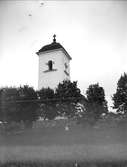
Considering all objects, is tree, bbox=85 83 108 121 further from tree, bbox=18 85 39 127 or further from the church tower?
the church tower

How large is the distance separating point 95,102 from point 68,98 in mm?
2410

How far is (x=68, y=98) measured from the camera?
622 inches

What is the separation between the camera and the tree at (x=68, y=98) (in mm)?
14758

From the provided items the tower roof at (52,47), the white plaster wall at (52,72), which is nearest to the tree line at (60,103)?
the white plaster wall at (52,72)

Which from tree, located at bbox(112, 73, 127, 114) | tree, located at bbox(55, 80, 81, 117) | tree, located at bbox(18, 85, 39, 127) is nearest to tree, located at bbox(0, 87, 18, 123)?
tree, located at bbox(18, 85, 39, 127)

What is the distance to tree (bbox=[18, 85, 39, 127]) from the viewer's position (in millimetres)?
14922

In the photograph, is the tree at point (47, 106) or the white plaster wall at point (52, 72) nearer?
the tree at point (47, 106)

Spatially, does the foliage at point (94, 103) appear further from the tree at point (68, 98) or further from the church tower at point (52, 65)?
the church tower at point (52, 65)

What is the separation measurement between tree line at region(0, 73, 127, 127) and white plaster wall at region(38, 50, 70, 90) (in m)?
3.49

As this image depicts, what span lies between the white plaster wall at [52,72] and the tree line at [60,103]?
3.49m

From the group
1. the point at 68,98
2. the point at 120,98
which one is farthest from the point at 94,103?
the point at 68,98

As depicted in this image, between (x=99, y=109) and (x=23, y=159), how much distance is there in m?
7.28

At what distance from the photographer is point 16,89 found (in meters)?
16.2

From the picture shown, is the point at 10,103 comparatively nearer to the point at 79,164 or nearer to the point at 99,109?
the point at 99,109
